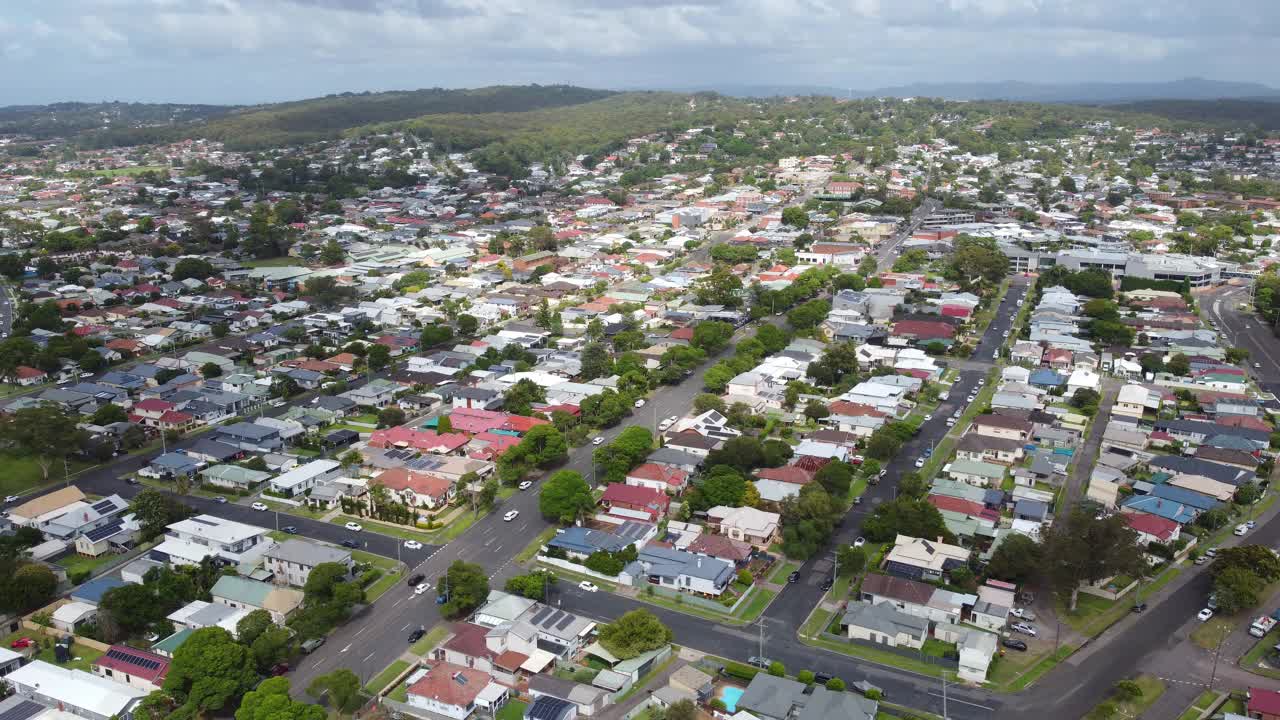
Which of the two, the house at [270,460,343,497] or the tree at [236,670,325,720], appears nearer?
the tree at [236,670,325,720]

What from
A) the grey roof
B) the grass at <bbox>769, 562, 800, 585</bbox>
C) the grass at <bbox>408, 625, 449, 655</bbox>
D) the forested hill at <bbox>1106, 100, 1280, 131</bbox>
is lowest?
the grass at <bbox>769, 562, 800, 585</bbox>

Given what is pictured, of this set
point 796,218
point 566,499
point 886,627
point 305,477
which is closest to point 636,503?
point 566,499

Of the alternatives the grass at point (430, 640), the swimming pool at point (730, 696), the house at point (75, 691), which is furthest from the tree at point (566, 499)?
the house at point (75, 691)

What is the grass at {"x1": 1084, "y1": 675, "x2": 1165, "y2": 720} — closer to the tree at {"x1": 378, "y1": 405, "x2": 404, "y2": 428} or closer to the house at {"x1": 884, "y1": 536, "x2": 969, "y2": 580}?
the house at {"x1": 884, "y1": 536, "x2": 969, "y2": 580}

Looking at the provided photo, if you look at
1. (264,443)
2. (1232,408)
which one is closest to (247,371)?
(264,443)

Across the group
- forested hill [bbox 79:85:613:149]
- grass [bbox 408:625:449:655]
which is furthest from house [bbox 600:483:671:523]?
forested hill [bbox 79:85:613:149]

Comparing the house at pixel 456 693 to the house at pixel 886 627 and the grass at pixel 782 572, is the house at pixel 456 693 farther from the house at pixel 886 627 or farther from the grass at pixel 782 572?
the house at pixel 886 627
